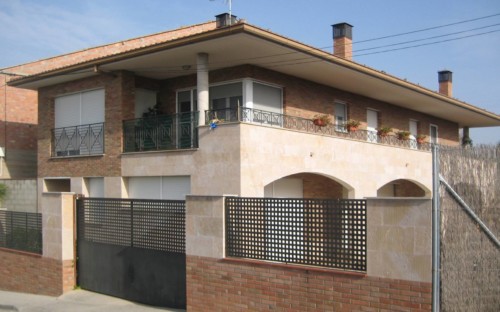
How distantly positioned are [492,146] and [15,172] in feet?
63.9

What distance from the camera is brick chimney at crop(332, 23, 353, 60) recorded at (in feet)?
67.5

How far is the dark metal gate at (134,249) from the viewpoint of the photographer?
9.85 meters

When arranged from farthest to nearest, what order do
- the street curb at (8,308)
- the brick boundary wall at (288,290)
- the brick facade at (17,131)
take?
the brick facade at (17,131) → the street curb at (8,308) → the brick boundary wall at (288,290)

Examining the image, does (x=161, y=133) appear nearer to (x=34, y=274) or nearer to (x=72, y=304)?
(x=34, y=274)

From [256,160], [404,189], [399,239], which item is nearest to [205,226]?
[399,239]

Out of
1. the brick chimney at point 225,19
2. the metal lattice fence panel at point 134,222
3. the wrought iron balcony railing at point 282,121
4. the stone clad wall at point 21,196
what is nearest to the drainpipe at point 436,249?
the metal lattice fence panel at point 134,222

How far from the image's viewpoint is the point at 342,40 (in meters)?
20.6

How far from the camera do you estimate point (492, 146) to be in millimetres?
6949

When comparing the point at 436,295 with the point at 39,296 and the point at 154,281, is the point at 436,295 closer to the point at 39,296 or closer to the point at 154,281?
the point at 154,281

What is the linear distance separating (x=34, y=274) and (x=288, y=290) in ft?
25.5

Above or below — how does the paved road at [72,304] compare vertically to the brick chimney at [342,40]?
below

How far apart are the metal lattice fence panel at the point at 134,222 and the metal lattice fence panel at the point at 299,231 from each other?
1.49 m

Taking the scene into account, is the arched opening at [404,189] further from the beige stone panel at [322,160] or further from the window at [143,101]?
the window at [143,101]

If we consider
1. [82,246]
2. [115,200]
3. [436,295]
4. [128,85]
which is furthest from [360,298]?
[128,85]
